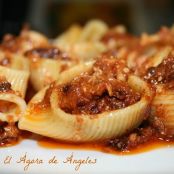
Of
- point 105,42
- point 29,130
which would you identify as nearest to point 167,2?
point 105,42

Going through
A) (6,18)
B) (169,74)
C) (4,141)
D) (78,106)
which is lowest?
(6,18)

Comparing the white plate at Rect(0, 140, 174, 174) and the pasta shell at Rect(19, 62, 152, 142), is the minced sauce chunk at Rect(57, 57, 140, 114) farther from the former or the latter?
the white plate at Rect(0, 140, 174, 174)

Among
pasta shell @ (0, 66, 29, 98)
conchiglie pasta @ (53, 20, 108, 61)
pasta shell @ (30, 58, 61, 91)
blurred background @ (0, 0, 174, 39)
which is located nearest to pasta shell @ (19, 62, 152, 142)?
pasta shell @ (0, 66, 29, 98)

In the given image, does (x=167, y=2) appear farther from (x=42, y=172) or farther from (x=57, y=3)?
(x=42, y=172)

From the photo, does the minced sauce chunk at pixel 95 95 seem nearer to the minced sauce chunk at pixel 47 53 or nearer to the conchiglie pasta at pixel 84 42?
the minced sauce chunk at pixel 47 53

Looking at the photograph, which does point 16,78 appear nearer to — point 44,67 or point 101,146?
point 44,67

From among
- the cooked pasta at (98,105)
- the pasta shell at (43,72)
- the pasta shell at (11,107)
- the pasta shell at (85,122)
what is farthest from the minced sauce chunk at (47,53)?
the pasta shell at (85,122)
